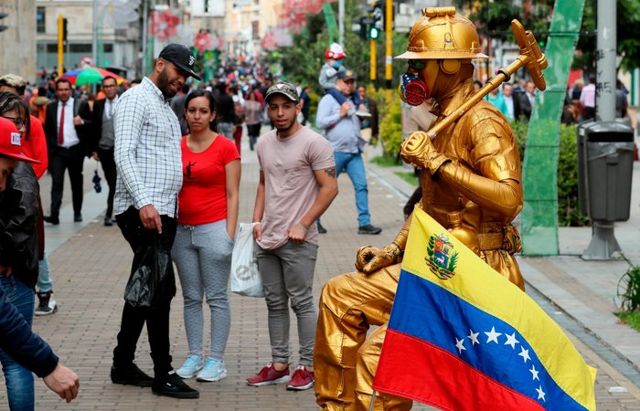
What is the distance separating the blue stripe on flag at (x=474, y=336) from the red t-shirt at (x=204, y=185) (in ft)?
8.75

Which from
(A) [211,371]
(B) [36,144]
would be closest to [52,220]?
(B) [36,144]

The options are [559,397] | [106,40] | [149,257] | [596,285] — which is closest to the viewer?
[559,397]

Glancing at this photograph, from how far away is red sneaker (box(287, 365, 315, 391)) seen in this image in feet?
27.6

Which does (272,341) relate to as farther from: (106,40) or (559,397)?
(106,40)

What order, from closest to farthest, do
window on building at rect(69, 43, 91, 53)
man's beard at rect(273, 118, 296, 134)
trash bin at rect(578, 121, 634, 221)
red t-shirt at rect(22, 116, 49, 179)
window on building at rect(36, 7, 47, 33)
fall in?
man's beard at rect(273, 118, 296, 134), red t-shirt at rect(22, 116, 49, 179), trash bin at rect(578, 121, 634, 221), window on building at rect(36, 7, 47, 33), window on building at rect(69, 43, 91, 53)

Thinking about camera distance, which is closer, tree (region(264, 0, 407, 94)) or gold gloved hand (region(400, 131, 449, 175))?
gold gloved hand (region(400, 131, 449, 175))

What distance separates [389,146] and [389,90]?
3655 mm

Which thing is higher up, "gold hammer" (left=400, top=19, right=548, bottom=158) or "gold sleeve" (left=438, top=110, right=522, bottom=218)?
"gold hammer" (left=400, top=19, right=548, bottom=158)

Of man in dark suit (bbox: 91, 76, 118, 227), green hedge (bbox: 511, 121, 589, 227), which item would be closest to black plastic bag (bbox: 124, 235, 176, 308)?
green hedge (bbox: 511, 121, 589, 227)

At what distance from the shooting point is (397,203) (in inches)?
813

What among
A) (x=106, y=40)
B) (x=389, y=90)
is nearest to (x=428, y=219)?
(x=389, y=90)

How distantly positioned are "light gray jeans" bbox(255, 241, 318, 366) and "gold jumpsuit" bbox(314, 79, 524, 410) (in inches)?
67.4

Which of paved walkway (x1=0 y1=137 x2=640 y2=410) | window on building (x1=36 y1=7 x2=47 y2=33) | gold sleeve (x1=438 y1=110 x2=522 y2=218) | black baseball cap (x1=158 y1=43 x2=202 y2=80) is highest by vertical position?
window on building (x1=36 y1=7 x2=47 y2=33)

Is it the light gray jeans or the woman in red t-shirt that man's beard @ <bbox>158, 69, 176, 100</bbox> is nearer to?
the woman in red t-shirt
